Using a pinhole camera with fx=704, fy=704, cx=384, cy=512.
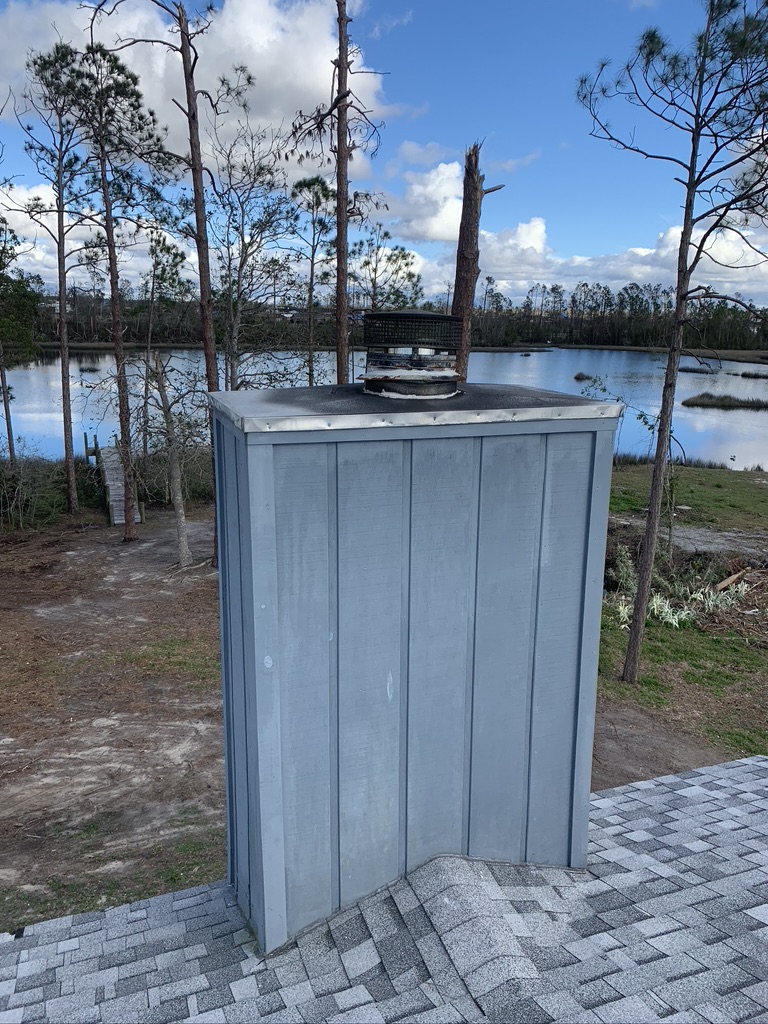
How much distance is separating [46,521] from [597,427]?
14426mm

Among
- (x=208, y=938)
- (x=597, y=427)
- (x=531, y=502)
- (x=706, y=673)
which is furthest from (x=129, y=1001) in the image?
(x=706, y=673)

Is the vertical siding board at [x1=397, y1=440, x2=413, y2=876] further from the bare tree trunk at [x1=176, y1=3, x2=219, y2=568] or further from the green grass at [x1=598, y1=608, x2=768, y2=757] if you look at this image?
the bare tree trunk at [x1=176, y1=3, x2=219, y2=568]

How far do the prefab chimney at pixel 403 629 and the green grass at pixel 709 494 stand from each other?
392 inches

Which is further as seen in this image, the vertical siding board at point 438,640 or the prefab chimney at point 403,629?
the vertical siding board at point 438,640

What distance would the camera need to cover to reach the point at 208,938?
2.52 metres

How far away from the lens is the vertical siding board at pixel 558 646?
254cm

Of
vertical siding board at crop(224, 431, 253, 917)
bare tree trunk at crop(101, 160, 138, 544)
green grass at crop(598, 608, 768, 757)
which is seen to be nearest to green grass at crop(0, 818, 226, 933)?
vertical siding board at crop(224, 431, 253, 917)

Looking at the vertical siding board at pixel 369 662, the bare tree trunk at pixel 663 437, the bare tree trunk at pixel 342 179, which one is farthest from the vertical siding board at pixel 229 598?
the bare tree trunk at pixel 342 179

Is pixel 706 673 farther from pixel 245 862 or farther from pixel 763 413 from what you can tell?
pixel 763 413

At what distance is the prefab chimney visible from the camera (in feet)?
7.29

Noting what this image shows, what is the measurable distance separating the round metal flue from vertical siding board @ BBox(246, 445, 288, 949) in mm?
747

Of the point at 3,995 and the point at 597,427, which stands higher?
the point at 597,427

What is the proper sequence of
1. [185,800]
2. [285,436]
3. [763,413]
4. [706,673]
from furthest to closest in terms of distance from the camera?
[763,413]
[706,673]
[185,800]
[285,436]

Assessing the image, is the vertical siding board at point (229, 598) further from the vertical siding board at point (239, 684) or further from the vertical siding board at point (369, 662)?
the vertical siding board at point (369, 662)
